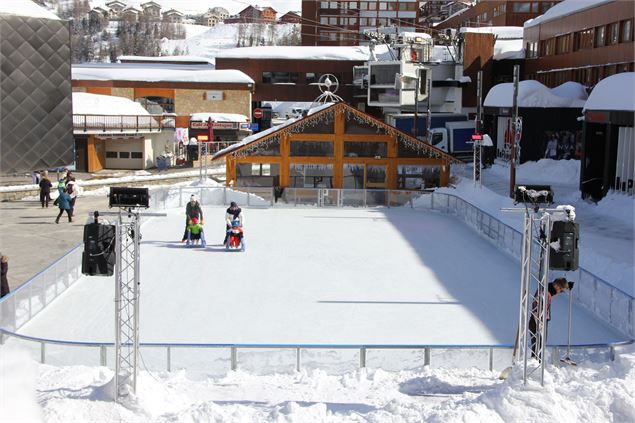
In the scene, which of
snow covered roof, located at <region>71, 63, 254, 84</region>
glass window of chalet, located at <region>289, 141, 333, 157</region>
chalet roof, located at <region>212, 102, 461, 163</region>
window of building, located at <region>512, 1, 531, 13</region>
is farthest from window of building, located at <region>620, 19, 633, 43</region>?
window of building, located at <region>512, 1, 531, 13</region>

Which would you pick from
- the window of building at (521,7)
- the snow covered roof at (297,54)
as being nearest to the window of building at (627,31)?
the snow covered roof at (297,54)

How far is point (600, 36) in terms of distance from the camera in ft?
127

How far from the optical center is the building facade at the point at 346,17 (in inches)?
3967

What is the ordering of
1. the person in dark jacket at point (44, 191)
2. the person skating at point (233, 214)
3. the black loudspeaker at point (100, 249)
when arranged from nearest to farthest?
1. the black loudspeaker at point (100, 249)
2. the person skating at point (233, 214)
3. the person in dark jacket at point (44, 191)

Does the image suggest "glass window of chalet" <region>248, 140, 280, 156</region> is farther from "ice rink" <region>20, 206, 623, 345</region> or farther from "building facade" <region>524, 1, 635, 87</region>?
"building facade" <region>524, 1, 635, 87</region>

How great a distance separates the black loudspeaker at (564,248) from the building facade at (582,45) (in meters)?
27.5

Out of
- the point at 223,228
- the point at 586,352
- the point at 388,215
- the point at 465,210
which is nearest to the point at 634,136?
the point at 465,210

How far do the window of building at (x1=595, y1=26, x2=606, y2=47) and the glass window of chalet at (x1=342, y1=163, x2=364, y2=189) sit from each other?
15.5 m

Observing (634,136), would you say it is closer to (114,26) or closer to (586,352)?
(586,352)

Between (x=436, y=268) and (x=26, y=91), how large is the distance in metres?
9.56

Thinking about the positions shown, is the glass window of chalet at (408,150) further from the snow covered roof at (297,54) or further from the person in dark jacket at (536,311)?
the snow covered roof at (297,54)

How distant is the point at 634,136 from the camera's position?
1013 inches

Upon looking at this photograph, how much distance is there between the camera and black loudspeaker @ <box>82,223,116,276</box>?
9.66 m

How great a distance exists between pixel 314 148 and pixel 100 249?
20067 mm
